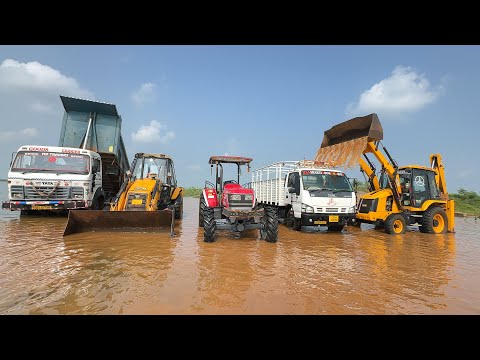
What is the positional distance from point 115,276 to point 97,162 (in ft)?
25.2

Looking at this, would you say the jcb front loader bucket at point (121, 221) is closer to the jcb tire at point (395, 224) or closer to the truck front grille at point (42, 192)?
the truck front grille at point (42, 192)

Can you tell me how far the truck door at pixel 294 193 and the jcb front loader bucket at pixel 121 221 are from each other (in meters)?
4.03

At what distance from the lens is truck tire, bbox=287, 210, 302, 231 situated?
32.4 ft

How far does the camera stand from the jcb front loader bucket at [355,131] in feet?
33.6

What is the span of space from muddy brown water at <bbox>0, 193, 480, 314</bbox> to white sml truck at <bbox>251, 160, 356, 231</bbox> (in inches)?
55.0

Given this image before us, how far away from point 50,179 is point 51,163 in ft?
2.18

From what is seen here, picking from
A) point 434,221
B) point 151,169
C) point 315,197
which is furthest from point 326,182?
point 151,169

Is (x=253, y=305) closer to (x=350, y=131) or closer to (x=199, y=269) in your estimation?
(x=199, y=269)

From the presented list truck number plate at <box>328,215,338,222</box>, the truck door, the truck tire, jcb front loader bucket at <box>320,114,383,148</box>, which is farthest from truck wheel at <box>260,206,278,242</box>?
jcb front loader bucket at <box>320,114,383,148</box>

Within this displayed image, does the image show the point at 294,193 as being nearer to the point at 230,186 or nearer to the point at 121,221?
the point at 230,186

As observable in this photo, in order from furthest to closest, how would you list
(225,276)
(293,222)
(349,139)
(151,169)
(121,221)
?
(349,139), (151,169), (293,222), (121,221), (225,276)

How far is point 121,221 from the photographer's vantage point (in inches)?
311

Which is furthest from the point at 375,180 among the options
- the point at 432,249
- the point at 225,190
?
the point at 225,190

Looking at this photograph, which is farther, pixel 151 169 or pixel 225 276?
pixel 151 169
